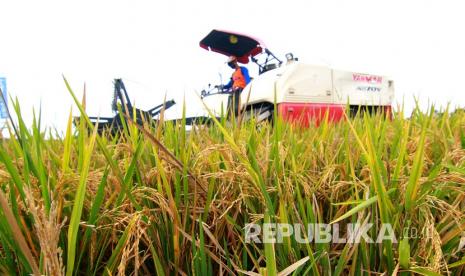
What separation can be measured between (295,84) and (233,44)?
1616 millimetres

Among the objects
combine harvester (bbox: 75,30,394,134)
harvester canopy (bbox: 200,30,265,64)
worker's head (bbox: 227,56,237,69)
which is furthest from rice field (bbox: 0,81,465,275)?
worker's head (bbox: 227,56,237,69)

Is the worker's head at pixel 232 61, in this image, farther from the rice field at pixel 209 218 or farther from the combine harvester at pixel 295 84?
the rice field at pixel 209 218

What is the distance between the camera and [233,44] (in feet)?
19.0

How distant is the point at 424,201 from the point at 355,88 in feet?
18.1

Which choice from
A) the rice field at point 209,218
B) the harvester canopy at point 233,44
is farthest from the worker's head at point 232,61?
the rice field at point 209,218

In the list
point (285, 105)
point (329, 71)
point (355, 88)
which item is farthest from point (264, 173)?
point (355, 88)

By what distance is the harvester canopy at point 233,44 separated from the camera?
5527mm

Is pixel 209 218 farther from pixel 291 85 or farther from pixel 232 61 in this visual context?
pixel 232 61

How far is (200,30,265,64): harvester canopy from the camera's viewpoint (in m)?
5.53

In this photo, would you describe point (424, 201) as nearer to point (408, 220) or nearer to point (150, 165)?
point (408, 220)

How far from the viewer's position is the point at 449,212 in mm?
491

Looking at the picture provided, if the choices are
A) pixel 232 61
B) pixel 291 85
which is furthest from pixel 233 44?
pixel 291 85

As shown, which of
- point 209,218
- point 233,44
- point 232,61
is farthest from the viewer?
point 232,61

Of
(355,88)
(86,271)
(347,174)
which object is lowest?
(86,271)
